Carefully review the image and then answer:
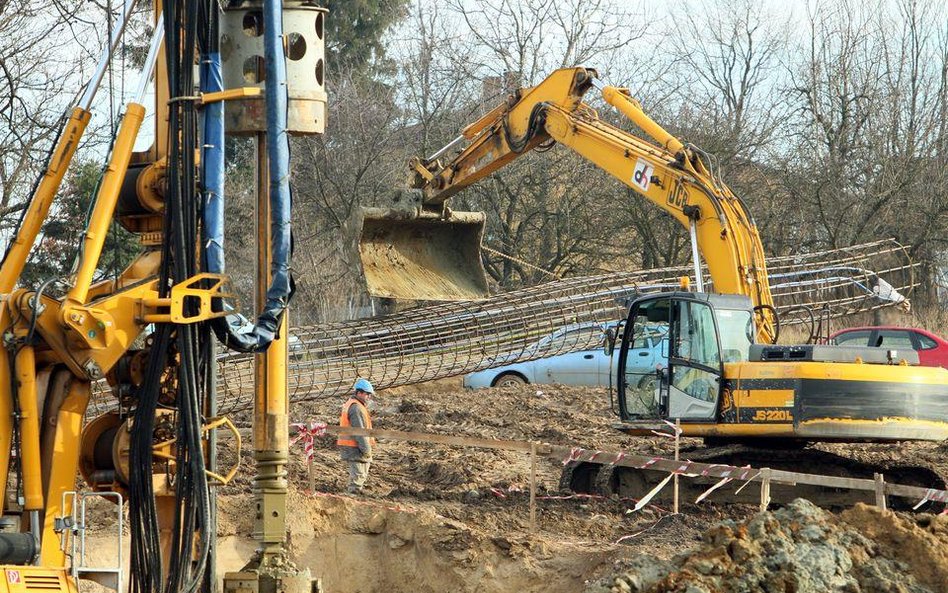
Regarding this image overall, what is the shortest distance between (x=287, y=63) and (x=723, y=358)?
249 inches

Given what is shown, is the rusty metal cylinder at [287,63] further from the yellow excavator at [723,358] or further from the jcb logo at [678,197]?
the jcb logo at [678,197]

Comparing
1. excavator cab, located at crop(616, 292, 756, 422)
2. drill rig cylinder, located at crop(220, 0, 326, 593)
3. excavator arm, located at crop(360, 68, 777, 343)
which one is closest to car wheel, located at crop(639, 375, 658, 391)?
excavator cab, located at crop(616, 292, 756, 422)

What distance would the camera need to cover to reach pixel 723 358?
44.1 feet

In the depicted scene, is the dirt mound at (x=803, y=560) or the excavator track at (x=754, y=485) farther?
the excavator track at (x=754, y=485)

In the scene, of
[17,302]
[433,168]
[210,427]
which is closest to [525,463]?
[433,168]

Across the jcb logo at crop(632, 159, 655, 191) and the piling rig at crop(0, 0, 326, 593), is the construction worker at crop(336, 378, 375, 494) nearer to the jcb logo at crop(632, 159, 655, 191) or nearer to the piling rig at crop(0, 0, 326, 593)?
the jcb logo at crop(632, 159, 655, 191)

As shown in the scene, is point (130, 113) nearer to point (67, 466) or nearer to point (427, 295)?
point (67, 466)

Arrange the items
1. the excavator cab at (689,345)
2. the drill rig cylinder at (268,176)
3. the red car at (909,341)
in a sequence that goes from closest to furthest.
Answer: the drill rig cylinder at (268,176)
the excavator cab at (689,345)
the red car at (909,341)

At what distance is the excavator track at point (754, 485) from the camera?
13.6 metres

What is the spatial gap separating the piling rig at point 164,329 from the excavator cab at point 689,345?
584cm

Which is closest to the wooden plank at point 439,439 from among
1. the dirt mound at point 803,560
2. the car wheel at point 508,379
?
the dirt mound at point 803,560

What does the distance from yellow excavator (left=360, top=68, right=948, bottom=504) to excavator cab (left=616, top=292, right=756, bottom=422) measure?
0.5 inches

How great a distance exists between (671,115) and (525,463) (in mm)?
18160

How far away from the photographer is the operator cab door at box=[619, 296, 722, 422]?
13.5 m
